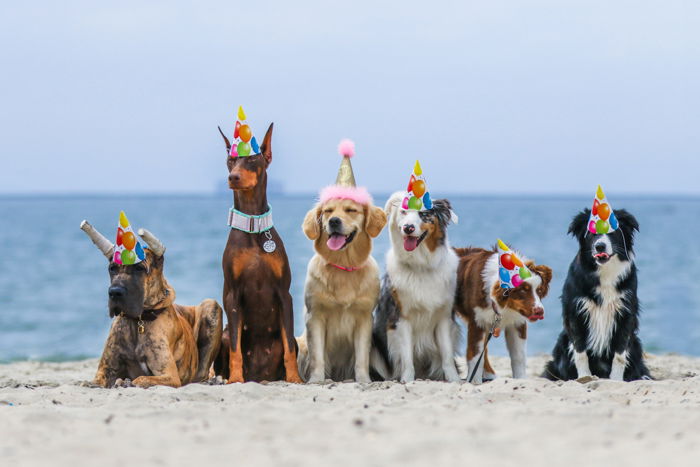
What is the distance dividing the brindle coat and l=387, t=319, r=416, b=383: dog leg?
164 centimetres

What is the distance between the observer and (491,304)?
274 inches

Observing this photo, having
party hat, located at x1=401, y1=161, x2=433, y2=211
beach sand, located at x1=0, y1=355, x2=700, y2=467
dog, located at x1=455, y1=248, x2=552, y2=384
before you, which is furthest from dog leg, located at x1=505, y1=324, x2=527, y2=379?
party hat, located at x1=401, y1=161, x2=433, y2=211

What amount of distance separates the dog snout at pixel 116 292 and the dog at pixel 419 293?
2127 millimetres

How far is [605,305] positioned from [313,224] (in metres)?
2.34

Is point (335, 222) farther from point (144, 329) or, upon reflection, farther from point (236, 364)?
point (144, 329)

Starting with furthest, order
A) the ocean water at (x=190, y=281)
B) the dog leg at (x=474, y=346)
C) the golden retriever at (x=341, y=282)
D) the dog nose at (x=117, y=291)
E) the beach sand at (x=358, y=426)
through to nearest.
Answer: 1. the ocean water at (x=190, y=281)
2. the dog leg at (x=474, y=346)
3. the golden retriever at (x=341, y=282)
4. the dog nose at (x=117, y=291)
5. the beach sand at (x=358, y=426)

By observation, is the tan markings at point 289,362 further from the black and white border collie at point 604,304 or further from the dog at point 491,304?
the black and white border collie at point 604,304

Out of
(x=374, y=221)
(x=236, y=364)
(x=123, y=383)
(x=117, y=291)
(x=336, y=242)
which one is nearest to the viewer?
(x=117, y=291)

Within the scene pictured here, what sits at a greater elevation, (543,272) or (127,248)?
(127,248)

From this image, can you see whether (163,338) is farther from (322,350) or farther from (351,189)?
(351,189)

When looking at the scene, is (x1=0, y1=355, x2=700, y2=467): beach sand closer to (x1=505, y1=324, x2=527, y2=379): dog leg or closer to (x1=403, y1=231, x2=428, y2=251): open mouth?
(x1=505, y1=324, x2=527, y2=379): dog leg

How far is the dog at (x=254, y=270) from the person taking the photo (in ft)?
22.0

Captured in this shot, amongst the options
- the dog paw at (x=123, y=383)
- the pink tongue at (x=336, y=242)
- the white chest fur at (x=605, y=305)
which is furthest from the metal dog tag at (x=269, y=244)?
the white chest fur at (x=605, y=305)

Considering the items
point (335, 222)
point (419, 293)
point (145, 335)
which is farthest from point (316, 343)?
point (145, 335)
